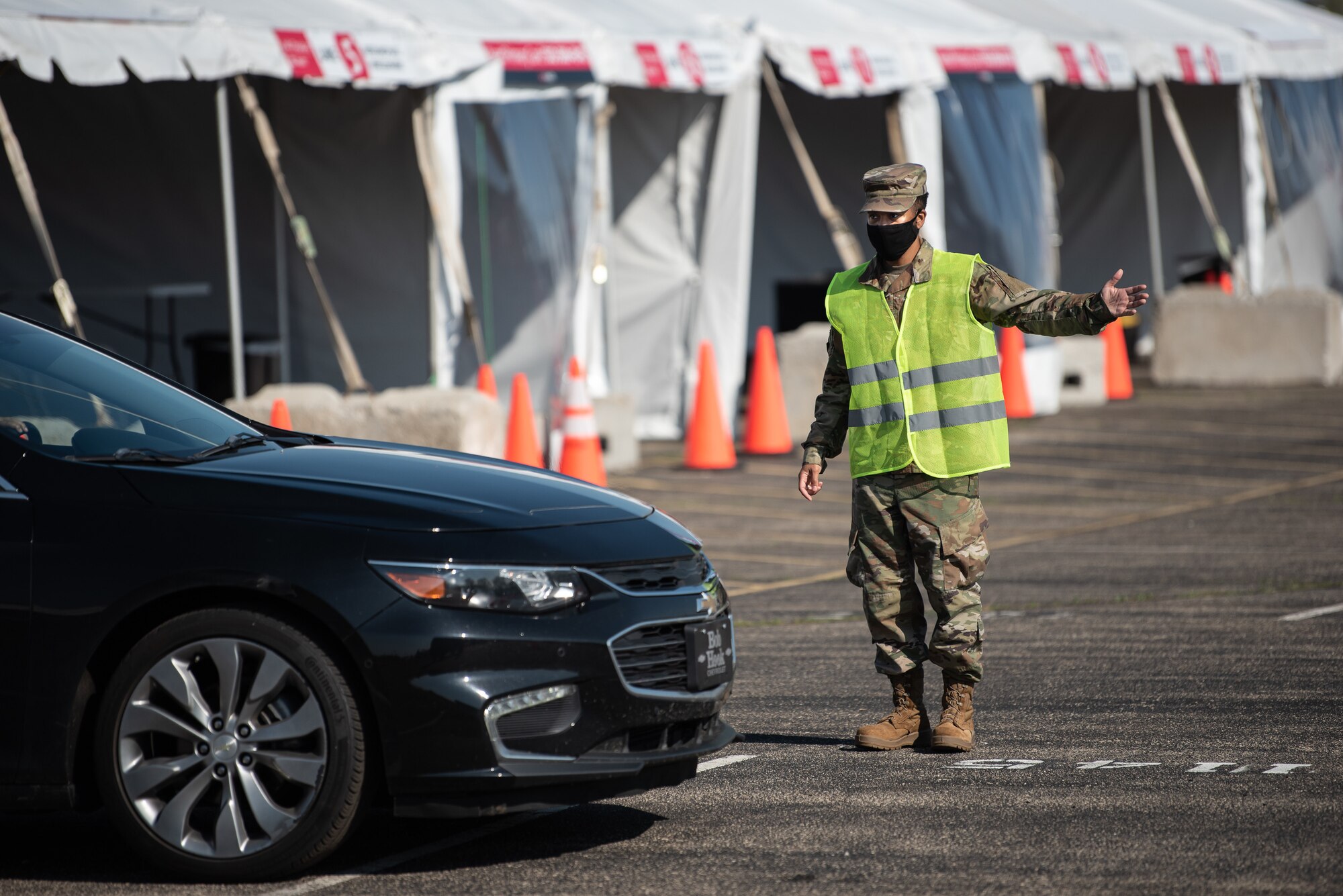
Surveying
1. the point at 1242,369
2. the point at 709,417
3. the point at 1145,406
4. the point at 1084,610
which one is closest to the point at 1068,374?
the point at 1145,406

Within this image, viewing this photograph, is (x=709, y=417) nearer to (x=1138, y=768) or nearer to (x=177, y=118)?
(x=177, y=118)

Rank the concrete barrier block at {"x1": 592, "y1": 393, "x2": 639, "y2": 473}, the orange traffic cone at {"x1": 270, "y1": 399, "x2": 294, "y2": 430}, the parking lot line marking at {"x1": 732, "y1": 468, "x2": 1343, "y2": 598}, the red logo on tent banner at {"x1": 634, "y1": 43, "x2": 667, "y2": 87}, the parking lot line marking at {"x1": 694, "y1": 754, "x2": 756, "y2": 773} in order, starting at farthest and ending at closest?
the red logo on tent banner at {"x1": 634, "y1": 43, "x2": 667, "y2": 87}, the concrete barrier block at {"x1": 592, "y1": 393, "x2": 639, "y2": 473}, the orange traffic cone at {"x1": 270, "y1": 399, "x2": 294, "y2": 430}, the parking lot line marking at {"x1": 732, "y1": 468, "x2": 1343, "y2": 598}, the parking lot line marking at {"x1": 694, "y1": 754, "x2": 756, "y2": 773}

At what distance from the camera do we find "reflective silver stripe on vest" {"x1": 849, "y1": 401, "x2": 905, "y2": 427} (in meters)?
6.43

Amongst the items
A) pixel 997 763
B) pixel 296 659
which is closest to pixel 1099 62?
pixel 997 763

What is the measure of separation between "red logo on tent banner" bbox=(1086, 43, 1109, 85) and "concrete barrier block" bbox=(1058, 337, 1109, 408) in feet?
8.67

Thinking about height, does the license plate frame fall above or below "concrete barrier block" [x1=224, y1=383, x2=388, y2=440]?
below

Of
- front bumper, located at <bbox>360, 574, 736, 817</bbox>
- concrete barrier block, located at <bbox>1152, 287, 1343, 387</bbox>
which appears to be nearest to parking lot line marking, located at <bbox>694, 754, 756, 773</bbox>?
front bumper, located at <bbox>360, 574, 736, 817</bbox>

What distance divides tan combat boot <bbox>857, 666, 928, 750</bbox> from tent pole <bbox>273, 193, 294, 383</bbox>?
986 centimetres

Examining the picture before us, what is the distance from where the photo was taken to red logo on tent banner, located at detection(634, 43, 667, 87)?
1552 centimetres

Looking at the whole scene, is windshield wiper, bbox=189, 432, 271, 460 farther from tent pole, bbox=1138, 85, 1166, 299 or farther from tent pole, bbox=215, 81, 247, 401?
tent pole, bbox=1138, 85, 1166, 299

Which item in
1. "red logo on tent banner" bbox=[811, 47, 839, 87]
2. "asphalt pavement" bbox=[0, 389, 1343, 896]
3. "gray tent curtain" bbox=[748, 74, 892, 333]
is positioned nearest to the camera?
"asphalt pavement" bbox=[0, 389, 1343, 896]

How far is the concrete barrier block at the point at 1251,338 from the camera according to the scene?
2100cm

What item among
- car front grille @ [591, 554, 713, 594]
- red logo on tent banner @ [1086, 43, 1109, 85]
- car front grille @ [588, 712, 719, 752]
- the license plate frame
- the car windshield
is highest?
red logo on tent banner @ [1086, 43, 1109, 85]

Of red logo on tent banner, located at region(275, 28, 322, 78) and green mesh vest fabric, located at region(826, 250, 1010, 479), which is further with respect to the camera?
red logo on tent banner, located at region(275, 28, 322, 78)
